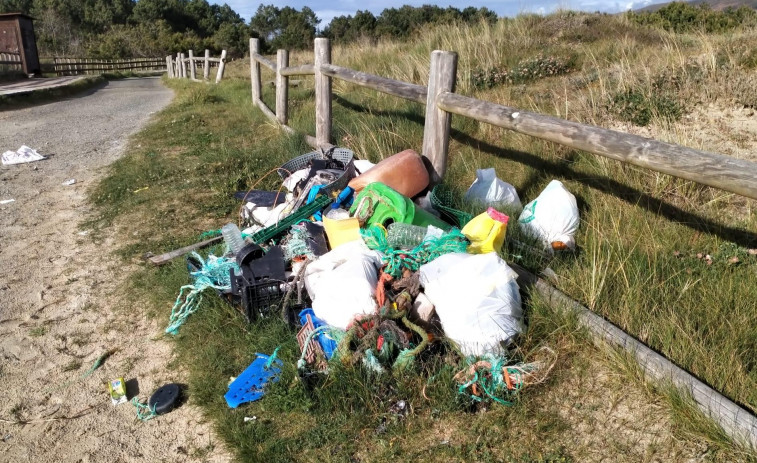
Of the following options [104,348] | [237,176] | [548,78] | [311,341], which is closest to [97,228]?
[237,176]

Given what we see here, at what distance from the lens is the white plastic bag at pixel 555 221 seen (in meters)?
3.83

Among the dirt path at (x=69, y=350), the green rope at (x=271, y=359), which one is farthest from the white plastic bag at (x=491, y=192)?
the dirt path at (x=69, y=350)

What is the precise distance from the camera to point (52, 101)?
16.8 meters

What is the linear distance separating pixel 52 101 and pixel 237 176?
46.1ft

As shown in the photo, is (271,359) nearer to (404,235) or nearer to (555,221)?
(404,235)

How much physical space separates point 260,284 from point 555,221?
6.84 feet

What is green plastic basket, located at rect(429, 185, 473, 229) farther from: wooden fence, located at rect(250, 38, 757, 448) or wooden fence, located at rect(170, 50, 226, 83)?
wooden fence, located at rect(170, 50, 226, 83)

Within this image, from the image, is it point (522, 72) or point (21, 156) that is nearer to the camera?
point (522, 72)

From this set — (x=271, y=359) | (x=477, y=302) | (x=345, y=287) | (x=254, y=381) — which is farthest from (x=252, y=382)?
(x=477, y=302)

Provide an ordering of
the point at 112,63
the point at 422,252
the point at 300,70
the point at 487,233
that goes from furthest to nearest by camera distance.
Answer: the point at 112,63, the point at 300,70, the point at 487,233, the point at 422,252

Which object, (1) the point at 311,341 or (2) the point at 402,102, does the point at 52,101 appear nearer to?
(2) the point at 402,102

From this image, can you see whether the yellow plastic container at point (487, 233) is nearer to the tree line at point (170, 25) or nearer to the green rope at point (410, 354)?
the green rope at point (410, 354)

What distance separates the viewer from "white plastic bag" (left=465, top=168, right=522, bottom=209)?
4301 mm

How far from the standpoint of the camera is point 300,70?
24.7 ft
